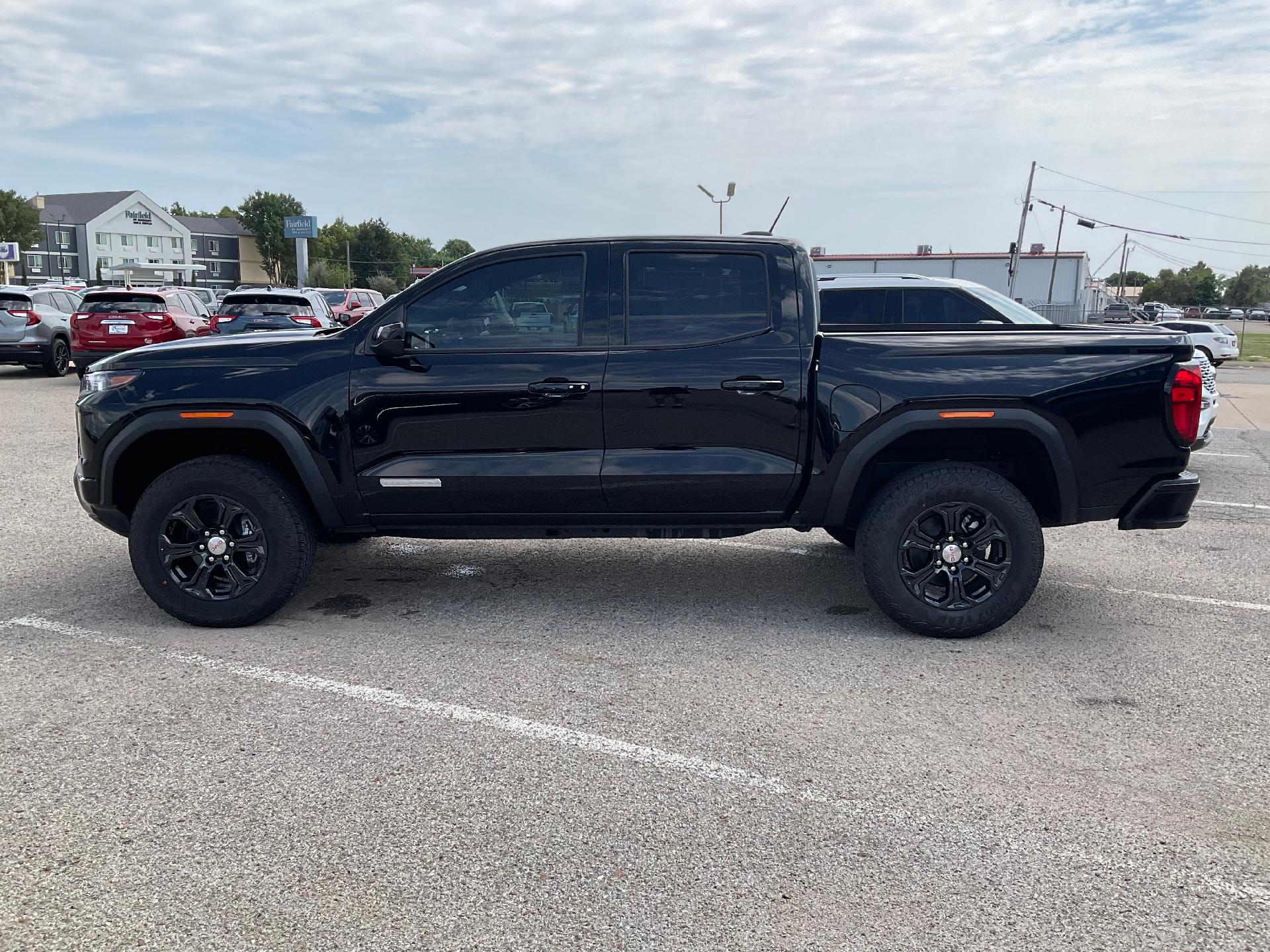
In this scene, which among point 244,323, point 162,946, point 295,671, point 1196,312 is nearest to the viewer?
point 162,946

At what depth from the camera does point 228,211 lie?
170 meters

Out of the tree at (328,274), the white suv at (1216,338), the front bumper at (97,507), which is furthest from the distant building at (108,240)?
the front bumper at (97,507)

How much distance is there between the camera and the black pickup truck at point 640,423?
4.94 m

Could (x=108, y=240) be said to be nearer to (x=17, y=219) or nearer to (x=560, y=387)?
(x=17, y=219)

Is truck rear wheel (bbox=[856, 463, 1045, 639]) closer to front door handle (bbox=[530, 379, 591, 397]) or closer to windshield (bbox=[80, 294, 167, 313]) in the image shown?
front door handle (bbox=[530, 379, 591, 397])

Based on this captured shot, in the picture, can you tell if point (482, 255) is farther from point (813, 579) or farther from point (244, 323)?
point (244, 323)

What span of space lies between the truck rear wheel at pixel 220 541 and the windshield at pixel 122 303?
592 inches

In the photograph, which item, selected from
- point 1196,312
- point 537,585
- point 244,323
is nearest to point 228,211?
point 1196,312

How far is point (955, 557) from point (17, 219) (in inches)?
3700

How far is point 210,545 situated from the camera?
5078 mm

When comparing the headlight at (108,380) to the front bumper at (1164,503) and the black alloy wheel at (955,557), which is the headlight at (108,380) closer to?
the black alloy wheel at (955,557)

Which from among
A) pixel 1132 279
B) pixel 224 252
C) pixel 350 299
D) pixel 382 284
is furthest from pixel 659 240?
pixel 1132 279

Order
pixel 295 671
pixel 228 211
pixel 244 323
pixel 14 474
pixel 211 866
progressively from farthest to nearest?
pixel 228 211, pixel 244 323, pixel 14 474, pixel 295 671, pixel 211 866

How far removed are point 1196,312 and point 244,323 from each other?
77.3 metres
